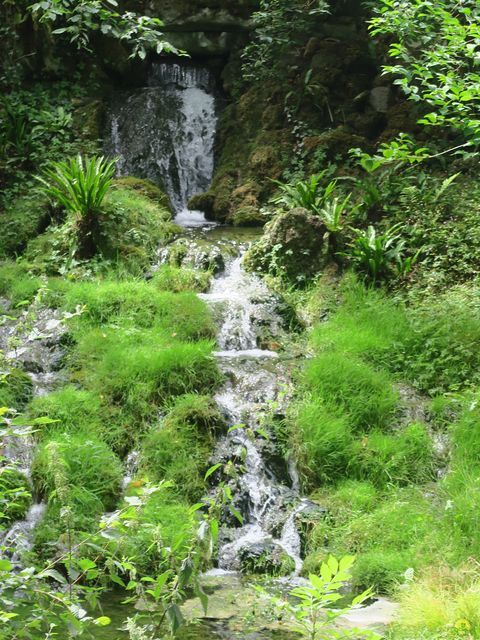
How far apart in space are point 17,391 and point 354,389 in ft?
10.9

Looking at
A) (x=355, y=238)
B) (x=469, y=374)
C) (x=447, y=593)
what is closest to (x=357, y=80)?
(x=355, y=238)

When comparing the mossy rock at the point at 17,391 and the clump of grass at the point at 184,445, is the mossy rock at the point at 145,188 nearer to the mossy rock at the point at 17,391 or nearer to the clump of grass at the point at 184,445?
the mossy rock at the point at 17,391

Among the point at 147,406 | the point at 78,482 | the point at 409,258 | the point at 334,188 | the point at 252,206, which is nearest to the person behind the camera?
the point at 78,482

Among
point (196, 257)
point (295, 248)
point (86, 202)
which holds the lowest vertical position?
point (196, 257)

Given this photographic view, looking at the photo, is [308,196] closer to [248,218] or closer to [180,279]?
[248,218]

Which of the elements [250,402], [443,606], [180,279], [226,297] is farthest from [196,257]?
[443,606]

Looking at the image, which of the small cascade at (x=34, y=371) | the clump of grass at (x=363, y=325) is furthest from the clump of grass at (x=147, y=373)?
the clump of grass at (x=363, y=325)

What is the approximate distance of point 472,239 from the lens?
30.6 feet

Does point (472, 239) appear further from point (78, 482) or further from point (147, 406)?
point (78, 482)

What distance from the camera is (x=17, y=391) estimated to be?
7.35m

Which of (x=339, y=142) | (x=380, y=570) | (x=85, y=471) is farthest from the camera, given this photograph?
(x=339, y=142)

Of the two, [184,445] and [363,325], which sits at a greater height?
[363,325]

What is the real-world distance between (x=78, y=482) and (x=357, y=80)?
9.38m

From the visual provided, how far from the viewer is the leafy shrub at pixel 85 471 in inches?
240
